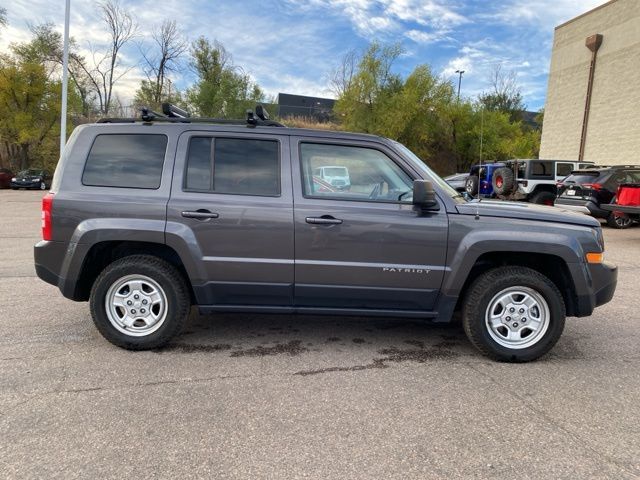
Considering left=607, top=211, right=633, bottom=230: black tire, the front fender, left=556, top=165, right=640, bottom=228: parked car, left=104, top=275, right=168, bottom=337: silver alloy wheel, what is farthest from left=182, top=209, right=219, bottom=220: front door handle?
left=607, top=211, right=633, bottom=230: black tire

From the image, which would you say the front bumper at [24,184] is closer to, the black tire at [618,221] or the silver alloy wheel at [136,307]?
the silver alloy wheel at [136,307]

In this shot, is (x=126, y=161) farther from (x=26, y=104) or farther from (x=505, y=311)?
(x=26, y=104)

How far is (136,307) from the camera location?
3.69 m

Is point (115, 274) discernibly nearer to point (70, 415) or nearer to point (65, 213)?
point (65, 213)

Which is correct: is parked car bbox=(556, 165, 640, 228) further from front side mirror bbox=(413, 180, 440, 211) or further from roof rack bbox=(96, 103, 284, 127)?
roof rack bbox=(96, 103, 284, 127)

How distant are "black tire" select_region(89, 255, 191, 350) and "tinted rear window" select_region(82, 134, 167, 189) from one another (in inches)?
26.1

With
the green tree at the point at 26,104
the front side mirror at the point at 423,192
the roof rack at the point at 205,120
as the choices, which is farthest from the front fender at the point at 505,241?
the green tree at the point at 26,104

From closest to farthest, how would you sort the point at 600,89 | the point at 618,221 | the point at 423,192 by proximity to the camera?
the point at 423,192, the point at 618,221, the point at 600,89

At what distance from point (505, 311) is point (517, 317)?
114 mm

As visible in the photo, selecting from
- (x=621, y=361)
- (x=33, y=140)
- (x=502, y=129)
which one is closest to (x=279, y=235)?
(x=621, y=361)

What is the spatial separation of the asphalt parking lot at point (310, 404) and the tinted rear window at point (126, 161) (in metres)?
1.46

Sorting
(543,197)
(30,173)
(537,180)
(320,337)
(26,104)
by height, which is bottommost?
(320,337)

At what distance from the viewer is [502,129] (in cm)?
3984

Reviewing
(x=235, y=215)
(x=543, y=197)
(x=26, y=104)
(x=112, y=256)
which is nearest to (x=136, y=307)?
(x=112, y=256)
